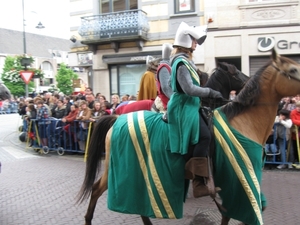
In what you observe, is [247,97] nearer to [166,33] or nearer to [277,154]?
[277,154]

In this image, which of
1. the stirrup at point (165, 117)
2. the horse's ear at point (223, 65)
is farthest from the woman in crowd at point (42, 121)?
the stirrup at point (165, 117)

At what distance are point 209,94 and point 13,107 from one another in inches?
1439

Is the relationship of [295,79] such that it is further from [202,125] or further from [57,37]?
[57,37]

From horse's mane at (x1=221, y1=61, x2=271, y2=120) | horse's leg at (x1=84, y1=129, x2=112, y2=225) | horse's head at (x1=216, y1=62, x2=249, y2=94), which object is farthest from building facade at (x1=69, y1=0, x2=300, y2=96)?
horse's leg at (x1=84, y1=129, x2=112, y2=225)

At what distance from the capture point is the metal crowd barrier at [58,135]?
31.4 ft

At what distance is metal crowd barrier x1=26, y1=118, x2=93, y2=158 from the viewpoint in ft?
31.4

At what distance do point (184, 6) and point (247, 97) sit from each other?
36.4ft

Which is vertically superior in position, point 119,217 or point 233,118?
point 233,118

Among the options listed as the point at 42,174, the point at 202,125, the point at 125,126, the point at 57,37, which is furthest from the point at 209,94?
the point at 57,37

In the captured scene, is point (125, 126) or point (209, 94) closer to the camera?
point (209, 94)

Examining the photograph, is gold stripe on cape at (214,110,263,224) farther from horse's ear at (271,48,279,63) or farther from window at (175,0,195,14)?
window at (175,0,195,14)

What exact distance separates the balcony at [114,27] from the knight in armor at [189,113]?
10641 mm

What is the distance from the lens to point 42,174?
763 centimetres

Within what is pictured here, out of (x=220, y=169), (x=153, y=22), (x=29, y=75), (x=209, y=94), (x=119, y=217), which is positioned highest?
(x=153, y=22)
